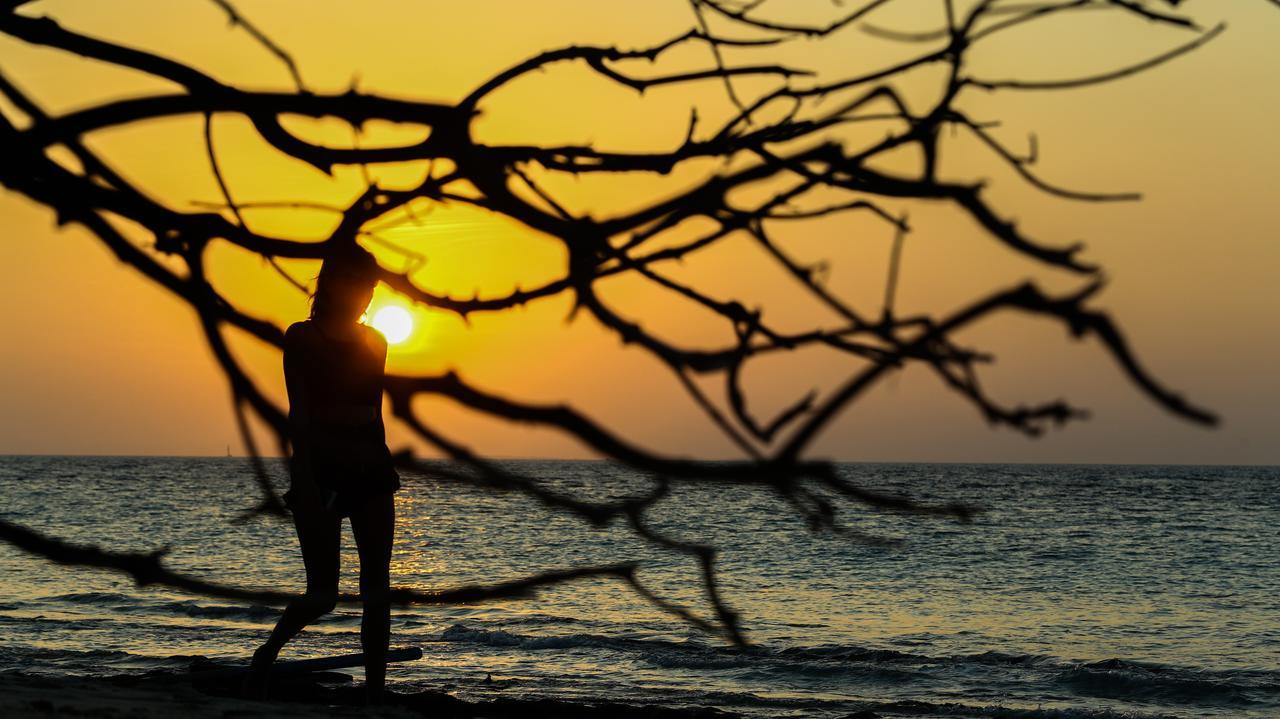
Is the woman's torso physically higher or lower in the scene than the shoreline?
higher

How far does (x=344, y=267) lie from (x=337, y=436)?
1.15 metres

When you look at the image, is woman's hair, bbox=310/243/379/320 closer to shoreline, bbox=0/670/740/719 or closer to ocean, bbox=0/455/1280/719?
ocean, bbox=0/455/1280/719

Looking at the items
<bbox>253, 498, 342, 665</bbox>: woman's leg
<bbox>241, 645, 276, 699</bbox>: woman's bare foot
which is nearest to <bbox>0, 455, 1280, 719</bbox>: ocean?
<bbox>253, 498, 342, 665</bbox>: woman's leg

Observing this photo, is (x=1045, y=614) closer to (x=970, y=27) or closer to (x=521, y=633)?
(x=521, y=633)

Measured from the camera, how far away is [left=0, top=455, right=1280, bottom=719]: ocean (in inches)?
623

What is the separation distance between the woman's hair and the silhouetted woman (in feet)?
0.06

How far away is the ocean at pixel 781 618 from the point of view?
52.0 feet

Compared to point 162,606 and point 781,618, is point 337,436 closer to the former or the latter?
point 162,606

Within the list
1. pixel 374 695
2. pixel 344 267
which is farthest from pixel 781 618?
pixel 344 267

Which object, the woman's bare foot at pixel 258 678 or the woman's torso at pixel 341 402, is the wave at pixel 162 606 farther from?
the woman's torso at pixel 341 402

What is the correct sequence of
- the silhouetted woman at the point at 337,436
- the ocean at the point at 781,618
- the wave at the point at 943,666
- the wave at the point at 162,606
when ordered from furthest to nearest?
the wave at the point at 162,606, the wave at the point at 943,666, the ocean at the point at 781,618, the silhouetted woman at the point at 337,436

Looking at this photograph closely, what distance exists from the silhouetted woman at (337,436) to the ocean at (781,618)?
25 centimetres

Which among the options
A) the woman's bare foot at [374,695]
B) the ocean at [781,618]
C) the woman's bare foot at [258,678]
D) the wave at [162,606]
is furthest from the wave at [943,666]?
the woman's bare foot at [258,678]

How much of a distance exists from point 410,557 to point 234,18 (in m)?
36.4
